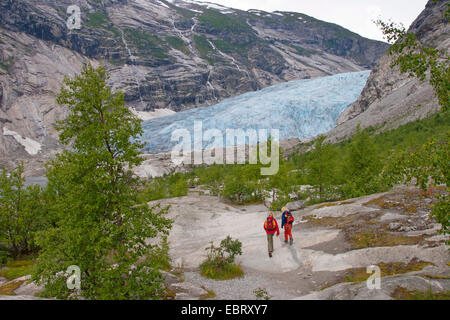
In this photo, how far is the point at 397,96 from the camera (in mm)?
53406

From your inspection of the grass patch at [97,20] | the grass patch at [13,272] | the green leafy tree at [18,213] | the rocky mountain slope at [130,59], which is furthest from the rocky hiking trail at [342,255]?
the grass patch at [97,20]

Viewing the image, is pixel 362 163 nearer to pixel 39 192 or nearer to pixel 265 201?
pixel 265 201

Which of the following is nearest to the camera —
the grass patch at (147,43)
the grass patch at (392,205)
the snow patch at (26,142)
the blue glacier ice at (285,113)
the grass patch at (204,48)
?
the grass patch at (392,205)

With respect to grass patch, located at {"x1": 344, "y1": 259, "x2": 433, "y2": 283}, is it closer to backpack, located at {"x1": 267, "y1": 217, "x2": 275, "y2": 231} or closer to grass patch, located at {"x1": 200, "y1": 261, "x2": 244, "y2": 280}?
backpack, located at {"x1": 267, "y1": 217, "x2": 275, "y2": 231}

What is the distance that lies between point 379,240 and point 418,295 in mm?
6239

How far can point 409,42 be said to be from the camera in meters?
5.95

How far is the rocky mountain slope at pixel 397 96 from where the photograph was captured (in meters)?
44.9

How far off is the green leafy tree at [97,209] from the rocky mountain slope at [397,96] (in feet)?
136

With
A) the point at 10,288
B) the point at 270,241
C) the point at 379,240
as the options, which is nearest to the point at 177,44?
the point at 270,241

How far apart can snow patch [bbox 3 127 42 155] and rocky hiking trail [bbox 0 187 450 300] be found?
279 feet

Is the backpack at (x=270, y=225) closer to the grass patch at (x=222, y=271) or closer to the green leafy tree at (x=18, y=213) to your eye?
the grass patch at (x=222, y=271)

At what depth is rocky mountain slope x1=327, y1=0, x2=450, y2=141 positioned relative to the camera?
Answer: 147 feet

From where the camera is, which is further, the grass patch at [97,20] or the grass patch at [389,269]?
the grass patch at [97,20]
